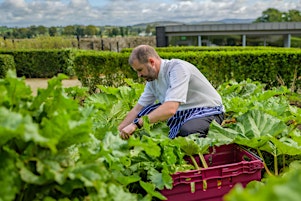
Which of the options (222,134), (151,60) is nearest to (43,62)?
(151,60)

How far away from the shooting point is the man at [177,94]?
3479 mm

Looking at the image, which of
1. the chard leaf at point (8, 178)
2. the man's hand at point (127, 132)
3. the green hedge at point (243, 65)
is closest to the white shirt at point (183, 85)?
the man's hand at point (127, 132)

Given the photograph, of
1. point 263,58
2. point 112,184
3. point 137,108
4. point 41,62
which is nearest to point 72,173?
point 112,184

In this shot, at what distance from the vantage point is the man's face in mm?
3573

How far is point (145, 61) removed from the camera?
3.57 m

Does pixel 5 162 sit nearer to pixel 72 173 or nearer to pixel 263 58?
pixel 72 173

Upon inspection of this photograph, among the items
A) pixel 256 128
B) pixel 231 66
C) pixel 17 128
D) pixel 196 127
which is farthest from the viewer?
pixel 231 66

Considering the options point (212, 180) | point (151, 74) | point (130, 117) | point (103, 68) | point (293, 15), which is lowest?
point (103, 68)

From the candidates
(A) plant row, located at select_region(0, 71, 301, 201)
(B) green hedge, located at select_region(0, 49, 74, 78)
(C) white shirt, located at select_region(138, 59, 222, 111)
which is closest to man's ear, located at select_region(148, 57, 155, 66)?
(C) white shirt, located at select_region(138, 59, 222, 111)

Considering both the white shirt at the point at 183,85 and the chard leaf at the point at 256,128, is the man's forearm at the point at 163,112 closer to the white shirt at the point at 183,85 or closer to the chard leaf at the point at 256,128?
the white shirt at the point at 183,85

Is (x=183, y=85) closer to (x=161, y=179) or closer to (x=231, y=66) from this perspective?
(x=161, y=179)

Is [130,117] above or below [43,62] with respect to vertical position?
above

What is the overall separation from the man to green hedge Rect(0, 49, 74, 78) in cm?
1389

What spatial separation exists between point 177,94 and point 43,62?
49.3ft
